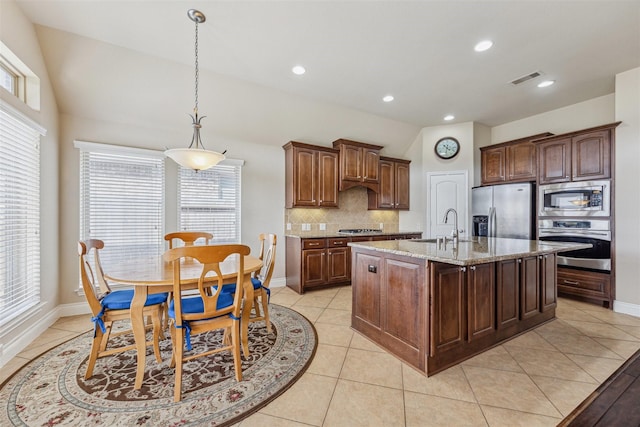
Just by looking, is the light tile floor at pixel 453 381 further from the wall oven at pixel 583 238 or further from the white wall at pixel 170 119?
the white wall at pixel 170 119

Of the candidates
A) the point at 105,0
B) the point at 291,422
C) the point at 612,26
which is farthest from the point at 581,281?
the point at 105,0

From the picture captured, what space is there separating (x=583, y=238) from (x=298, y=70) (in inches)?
176

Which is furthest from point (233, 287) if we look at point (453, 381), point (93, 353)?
point (453, 381)

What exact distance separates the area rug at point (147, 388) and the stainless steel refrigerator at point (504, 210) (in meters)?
3.84

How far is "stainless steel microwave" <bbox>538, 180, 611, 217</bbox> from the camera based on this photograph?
11.4ft

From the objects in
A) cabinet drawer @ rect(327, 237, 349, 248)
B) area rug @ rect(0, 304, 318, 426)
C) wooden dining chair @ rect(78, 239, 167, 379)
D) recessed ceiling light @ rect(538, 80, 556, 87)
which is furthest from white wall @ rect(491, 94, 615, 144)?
wooden dining chair @ rect(78, 239, 167, 379)

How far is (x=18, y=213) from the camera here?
242 centimetres

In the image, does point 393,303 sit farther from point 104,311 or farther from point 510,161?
point 510,161

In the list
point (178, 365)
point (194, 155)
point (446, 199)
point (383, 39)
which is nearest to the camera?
point (178, 365)

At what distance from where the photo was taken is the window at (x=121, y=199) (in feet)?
10.9

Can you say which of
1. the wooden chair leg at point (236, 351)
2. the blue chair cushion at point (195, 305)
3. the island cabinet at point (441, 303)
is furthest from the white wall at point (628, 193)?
the blue chair cushion at point (195, 305)

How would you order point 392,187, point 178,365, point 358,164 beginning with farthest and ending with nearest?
point 392,187, point 358,164, point 178,365

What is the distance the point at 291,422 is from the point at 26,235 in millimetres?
3023

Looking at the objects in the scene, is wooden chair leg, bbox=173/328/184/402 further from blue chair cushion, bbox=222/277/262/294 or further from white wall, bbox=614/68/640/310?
white wall, bbox=614/68/640/310
